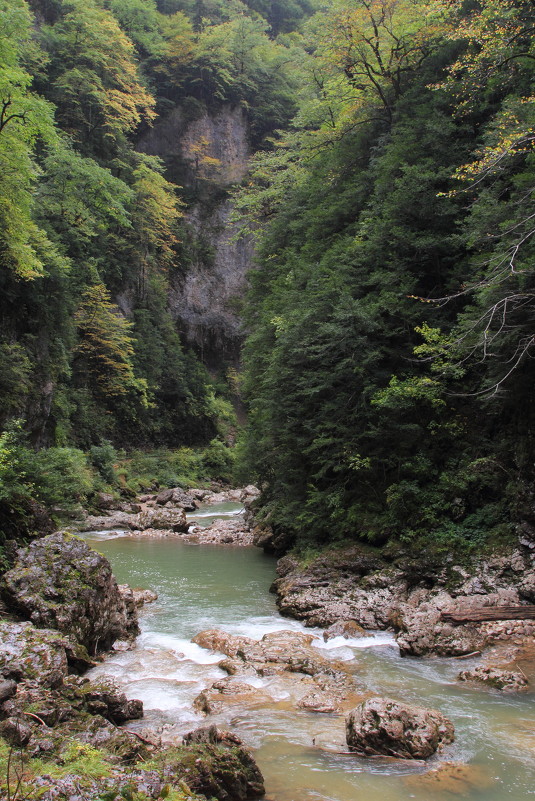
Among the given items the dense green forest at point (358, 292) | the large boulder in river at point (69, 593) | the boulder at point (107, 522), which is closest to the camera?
the large boulder in river at point (69, 593)

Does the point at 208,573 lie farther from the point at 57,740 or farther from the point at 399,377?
the point at 57,740

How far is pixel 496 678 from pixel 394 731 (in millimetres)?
2242

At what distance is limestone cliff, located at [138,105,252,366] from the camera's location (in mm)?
44000

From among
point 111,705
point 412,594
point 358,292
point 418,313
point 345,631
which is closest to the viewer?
point 111,705

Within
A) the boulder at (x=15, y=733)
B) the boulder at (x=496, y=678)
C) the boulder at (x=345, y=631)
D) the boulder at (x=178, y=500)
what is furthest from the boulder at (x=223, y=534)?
the boulder at (x=15, y=733)

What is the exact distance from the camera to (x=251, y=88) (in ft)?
155

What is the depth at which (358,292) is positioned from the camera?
1279 cm

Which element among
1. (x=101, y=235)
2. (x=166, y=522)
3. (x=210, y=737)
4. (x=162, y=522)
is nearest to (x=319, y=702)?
(x=210, y=737)

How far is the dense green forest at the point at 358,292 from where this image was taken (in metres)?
9.52

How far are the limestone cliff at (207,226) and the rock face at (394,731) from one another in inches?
1582

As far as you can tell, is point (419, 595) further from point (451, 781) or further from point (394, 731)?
point (451, 781)

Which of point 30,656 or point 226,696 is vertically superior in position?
point 30,656

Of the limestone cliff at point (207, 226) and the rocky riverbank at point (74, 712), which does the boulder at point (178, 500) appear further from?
the limestone cliff at point (207, 226)

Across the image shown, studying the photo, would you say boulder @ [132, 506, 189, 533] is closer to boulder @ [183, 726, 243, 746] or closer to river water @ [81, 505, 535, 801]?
river water @ [81, 505, 535, 801]
